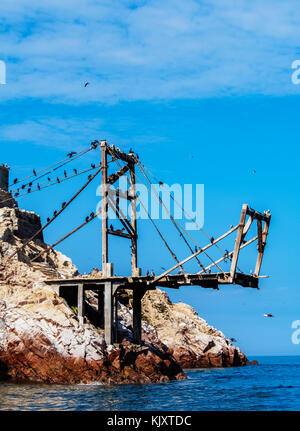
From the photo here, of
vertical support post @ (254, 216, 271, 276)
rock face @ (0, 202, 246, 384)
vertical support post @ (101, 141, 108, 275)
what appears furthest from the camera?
vertical support post @ (101, 141, 108, 275)

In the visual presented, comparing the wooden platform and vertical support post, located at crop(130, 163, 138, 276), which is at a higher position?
vertical support post, located at crop(130, 163, 138, 276)

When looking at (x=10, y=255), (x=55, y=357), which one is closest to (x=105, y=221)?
(x=10, y=255)

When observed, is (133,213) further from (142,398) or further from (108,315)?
(142,398)

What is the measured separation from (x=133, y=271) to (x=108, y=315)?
4.85 meters

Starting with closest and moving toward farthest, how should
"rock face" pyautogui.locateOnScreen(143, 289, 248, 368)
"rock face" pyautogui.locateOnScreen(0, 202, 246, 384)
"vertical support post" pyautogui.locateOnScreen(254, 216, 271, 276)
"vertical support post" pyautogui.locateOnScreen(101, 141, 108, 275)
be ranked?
"rock face" pyautogui.locateOnScreen(0, 202, 246, 384) < "vertical support post" pyautogui.locateOnScreen(254, 216, 271, 276) < "vertical support post" pyautogui.locateOnScreen(101, 141, 108, 275) < "rock face" pyautogui.locateOnScreen(143, 289, 248, 368)

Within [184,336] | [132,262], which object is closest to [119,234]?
[132,262]

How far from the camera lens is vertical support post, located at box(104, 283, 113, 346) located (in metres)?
46.3

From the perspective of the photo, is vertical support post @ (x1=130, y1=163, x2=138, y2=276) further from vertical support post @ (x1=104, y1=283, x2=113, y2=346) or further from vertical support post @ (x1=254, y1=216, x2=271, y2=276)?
vertical support post @ (x1=254, y1=216, x2=271, y2=276)

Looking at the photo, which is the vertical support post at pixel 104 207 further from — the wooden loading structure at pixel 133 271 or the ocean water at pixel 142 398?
the ocean water at pixel 142 398

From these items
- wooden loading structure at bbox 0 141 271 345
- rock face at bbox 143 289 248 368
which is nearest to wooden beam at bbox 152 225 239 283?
wooden loading structure at bbox 0 141 271 345

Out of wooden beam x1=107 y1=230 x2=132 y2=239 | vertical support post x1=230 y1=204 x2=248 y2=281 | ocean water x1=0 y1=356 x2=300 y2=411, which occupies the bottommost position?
ocean water x1=0 y1=356 x2=300 y2=411

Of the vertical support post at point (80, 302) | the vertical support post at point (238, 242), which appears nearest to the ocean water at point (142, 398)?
the vertical support post at point (80, 302)

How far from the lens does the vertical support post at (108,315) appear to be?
4628 centimetres
